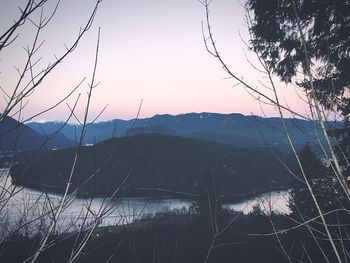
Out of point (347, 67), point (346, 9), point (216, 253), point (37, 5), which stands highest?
point (346, 9)

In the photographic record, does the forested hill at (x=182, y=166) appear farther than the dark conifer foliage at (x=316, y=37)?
Yes

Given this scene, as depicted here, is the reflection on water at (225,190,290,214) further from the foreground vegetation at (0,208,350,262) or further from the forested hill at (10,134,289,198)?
the forested hill at (10,134,289,198)

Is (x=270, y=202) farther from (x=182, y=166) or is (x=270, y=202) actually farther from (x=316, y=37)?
(x=182, y=166)

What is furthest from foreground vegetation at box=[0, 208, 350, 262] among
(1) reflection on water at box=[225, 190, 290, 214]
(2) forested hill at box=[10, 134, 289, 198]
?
(2) forested hill at box=[10, 134, 289, 198]

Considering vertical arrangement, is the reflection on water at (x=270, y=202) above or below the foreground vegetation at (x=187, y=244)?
above

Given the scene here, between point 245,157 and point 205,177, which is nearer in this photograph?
point 205,177

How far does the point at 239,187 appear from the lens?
3986 inches

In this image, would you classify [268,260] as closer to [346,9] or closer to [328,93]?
[328,93]

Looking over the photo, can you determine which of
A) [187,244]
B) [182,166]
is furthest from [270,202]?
[182,166]

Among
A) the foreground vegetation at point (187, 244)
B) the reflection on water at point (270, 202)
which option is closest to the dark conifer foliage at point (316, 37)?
the reflection on water at point (270, 202)

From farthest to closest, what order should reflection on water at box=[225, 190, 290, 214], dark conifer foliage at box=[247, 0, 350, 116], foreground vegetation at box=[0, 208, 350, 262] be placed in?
foreground vegetation at box=[0, 208, 350, 262] → dark conifer foliage at box=[247, 0, 350, 116] → reflection on water at box=[225, 190, 290, 214]

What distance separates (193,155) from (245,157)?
2295 centimetres

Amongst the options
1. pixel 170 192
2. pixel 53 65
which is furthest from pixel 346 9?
pixel 170 192

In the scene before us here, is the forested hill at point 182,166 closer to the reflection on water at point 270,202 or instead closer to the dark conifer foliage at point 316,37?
the reflection on water at point 270,202
